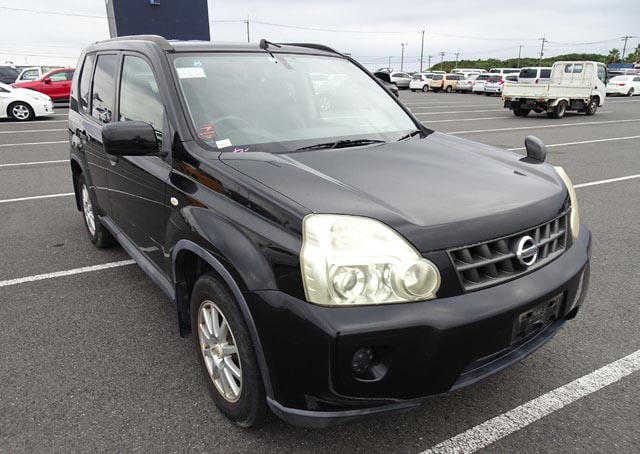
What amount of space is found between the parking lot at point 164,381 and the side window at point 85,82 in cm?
136

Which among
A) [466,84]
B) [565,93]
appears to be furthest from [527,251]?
[466,84]

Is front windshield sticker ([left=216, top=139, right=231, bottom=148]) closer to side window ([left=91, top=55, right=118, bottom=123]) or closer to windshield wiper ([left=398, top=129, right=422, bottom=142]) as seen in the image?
windshield wiper ([left=398, top=129, right=422, bottom=142])

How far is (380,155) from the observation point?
2584 mm

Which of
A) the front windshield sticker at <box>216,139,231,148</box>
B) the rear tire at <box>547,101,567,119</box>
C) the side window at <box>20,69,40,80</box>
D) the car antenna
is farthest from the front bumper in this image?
the side window at <box>20,69,40,80</box>

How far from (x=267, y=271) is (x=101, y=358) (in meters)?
1.62

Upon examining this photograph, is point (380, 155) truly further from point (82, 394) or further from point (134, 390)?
point (82, 394)

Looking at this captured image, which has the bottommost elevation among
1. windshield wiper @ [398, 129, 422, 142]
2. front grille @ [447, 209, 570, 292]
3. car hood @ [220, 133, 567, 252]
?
front grille @ [447, 209, 570, 292]

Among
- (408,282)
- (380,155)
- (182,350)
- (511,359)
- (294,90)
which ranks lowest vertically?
(182,350)

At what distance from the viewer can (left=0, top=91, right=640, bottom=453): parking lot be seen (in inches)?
87.9

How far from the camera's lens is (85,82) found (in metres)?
4.30

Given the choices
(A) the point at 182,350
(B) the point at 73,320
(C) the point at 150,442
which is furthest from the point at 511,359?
(B) the point at 73,320

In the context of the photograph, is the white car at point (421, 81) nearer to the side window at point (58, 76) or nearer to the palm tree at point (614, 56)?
the side window at point (58, 76)

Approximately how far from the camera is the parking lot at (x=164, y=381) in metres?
2.23

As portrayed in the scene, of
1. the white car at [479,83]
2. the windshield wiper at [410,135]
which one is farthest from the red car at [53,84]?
the white car at [479,83]
